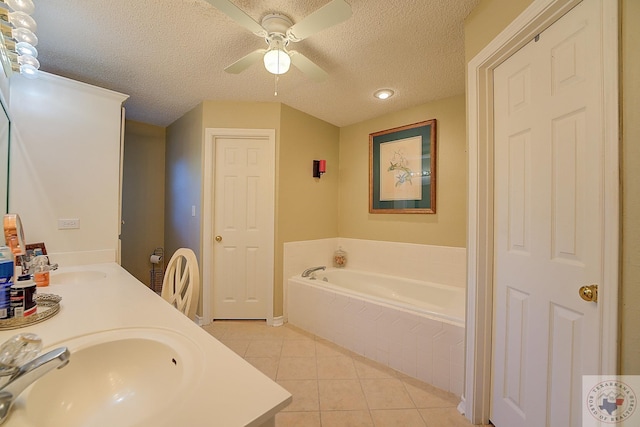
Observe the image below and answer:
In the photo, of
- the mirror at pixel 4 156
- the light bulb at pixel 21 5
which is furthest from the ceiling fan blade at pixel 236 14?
the mirror at pixel 4 156

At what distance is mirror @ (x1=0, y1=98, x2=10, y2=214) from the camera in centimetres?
146

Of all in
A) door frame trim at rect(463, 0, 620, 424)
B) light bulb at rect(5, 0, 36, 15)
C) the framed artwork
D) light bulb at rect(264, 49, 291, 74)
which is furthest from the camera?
the framed artwork

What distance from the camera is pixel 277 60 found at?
59.9 inches

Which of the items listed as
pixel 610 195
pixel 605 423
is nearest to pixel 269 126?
pixel 610 195

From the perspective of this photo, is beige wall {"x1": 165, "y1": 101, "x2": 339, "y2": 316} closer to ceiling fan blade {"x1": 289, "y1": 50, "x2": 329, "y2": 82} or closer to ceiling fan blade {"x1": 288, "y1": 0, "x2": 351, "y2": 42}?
ceiling fan blade {"x1": 289, "y1": 50, "x2": 329, "y2": 82}

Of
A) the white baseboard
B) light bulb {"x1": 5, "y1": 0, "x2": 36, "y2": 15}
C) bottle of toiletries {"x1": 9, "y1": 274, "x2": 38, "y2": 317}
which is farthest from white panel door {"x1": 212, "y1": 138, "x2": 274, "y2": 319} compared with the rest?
bottle of toiletries {"x1": 9, "y1": 274, "x2": 38, "y2": 317}

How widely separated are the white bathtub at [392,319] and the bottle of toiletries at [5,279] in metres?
1.95

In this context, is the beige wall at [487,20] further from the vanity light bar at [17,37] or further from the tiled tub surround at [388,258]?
the vanity light bar at [17,37]

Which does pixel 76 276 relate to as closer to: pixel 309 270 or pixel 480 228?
pixel 309 270

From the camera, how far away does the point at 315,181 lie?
3.04 m

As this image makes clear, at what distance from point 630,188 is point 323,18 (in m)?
1.41

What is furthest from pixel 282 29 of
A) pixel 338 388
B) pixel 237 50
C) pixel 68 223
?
pixel 338 388

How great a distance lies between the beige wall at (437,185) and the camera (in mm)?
2422

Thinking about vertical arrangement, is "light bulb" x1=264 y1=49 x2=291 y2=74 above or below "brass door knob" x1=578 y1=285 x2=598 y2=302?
above
